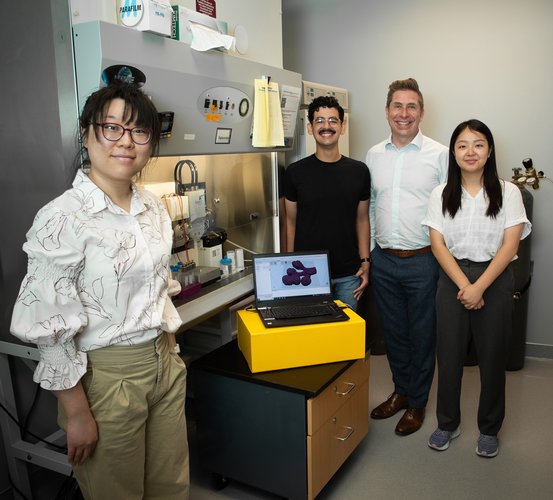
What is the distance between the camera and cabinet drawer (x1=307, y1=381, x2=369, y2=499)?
189cm

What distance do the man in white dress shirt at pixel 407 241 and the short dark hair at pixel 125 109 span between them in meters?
1.34

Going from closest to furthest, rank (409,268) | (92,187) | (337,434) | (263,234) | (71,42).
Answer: (92,187), (71,42), (337,434), (409,268), (263,234)

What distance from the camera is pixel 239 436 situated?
1979mm

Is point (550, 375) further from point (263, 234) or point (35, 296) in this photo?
point (35, 296)

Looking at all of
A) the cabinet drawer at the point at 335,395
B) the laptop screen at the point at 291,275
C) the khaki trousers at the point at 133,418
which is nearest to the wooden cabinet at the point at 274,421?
the cabinet drawer at the point at 335,395

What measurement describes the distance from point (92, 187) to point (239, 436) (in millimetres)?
1131

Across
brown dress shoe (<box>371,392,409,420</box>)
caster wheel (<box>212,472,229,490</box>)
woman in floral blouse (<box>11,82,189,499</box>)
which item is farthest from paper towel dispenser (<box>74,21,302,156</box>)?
brown dress shoe (<box>371,392,409,420</box>)

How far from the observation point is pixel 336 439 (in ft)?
6.72

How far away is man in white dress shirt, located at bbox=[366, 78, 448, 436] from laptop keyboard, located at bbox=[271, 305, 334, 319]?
49 cm

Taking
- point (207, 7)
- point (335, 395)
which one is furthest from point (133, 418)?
point (207, 7)

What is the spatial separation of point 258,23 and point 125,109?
1355mm

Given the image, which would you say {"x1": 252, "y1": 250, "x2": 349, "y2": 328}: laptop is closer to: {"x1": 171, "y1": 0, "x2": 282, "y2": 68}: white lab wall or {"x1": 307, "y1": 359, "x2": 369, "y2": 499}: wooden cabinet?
{"x1": 307, "y1": 359, "x2": 369, "y2": 499}: wooden cabinet

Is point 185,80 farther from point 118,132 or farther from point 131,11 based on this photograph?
point 118,132

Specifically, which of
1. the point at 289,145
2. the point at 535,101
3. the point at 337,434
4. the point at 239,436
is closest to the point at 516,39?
the point at 535,101
